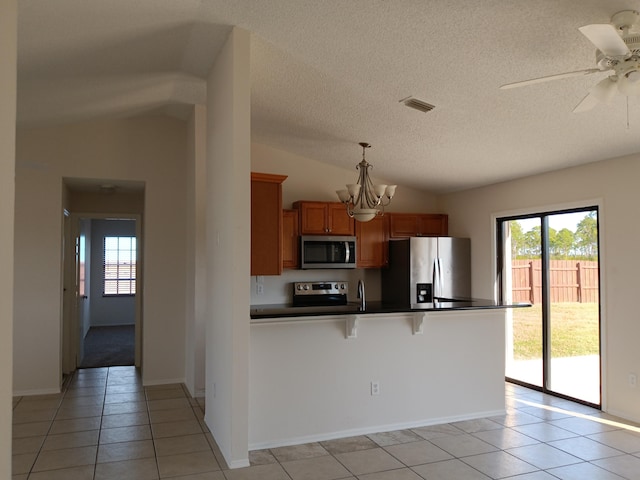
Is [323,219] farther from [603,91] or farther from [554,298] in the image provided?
[603,91]

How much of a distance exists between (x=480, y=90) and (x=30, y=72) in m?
3.33

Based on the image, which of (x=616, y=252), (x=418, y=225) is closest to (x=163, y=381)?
(x=418, y=225)

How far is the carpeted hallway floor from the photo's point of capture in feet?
22.2

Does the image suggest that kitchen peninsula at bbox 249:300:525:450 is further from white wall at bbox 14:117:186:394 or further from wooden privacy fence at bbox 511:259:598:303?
white wall at bbox 14:117:186:394

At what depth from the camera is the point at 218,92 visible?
13.0 ft

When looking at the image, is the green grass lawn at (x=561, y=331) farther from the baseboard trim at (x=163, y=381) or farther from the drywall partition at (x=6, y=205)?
the drywall partition at (x=6, y=205)

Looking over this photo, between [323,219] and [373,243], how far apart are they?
753 mm

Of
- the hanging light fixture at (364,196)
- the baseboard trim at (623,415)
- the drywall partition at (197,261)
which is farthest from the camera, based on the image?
the drywall partition at (197,261)

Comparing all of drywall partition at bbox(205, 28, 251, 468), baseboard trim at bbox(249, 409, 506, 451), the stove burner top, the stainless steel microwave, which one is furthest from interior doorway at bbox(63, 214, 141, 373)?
baseboard trim at bbox(249, 409, 506, 451)

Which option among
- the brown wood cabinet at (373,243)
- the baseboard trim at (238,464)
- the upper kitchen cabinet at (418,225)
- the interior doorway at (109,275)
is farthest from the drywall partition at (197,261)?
the interior doorway at (109,275)

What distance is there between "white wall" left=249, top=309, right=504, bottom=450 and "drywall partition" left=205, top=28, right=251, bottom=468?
0.82ft

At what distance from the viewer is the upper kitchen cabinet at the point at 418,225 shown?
6.36m

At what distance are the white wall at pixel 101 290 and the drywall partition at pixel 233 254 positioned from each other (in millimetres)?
7503

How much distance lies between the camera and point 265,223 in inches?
187
